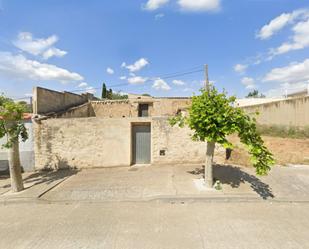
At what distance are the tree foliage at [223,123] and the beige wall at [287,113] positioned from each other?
14.8 feet

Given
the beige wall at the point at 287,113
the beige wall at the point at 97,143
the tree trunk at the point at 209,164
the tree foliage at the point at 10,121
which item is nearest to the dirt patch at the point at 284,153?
the beige wall at the point at 97,143

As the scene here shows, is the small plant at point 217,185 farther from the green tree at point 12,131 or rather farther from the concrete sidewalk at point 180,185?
the green tree at point 12,131

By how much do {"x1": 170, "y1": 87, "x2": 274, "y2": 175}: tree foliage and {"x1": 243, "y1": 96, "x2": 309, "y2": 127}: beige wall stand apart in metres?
4.51

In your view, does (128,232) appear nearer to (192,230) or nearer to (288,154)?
(192,230)

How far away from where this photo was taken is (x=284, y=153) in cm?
984

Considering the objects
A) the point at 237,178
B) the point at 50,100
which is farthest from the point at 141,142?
the point at 50,100

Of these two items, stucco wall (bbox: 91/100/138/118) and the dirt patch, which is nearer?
the dirt patch

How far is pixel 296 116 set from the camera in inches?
478

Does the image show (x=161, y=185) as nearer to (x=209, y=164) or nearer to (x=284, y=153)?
(x=209, y=164)

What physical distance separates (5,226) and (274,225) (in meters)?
6.06

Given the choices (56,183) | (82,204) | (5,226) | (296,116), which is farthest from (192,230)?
(296,116)

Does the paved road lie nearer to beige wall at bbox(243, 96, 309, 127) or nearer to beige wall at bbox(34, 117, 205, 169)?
beige wall at bbox(34, 117, 205, 169)

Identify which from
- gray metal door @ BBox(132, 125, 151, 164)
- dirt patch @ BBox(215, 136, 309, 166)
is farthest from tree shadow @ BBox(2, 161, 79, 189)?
dirt patch @ BBox(215, 136, 309, 166)

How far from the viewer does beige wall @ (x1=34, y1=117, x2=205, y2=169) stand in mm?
9422
